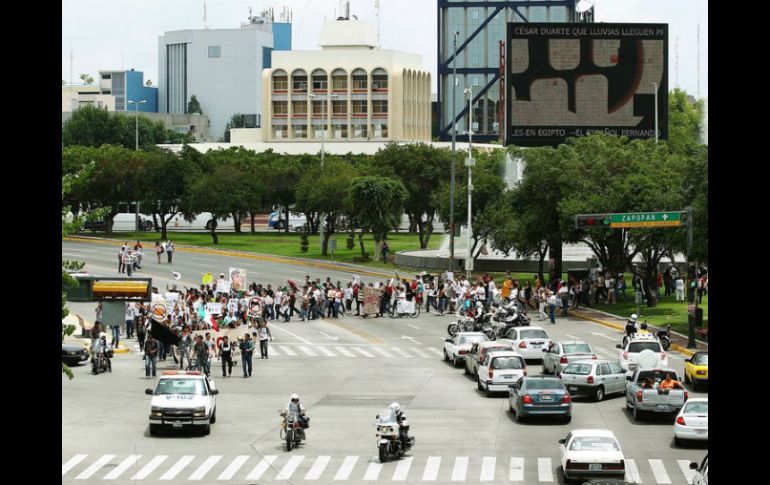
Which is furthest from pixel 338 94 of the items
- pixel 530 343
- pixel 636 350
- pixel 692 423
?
pixel 692 423

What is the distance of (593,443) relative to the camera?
983 inches

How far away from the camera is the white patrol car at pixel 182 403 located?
99.6 feet

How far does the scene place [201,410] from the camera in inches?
1193

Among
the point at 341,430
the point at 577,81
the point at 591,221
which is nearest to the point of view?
the point at 341,430

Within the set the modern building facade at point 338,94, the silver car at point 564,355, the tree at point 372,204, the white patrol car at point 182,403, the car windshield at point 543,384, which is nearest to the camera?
the white patrol car at point 182,403

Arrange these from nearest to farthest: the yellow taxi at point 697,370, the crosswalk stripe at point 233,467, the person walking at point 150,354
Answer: the crosswalk stripe at point 233,467
the yellow taxi at point 697,370
the person walking at point 150,354

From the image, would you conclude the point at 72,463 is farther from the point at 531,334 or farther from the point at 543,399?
the point at 531,334

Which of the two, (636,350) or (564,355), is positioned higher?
(636,350)

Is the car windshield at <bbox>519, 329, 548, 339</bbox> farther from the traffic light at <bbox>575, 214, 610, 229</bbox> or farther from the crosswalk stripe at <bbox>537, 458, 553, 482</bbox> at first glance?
the traffic light at <bbox>575, 214, 610, 229</bbox>

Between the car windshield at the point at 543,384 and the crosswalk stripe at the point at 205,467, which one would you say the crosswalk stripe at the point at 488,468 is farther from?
the crosswalk stripe at the point at 205,467

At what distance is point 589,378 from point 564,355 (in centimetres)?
383

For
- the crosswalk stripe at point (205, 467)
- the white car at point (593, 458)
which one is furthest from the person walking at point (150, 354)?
the white car at point (593, 458)
